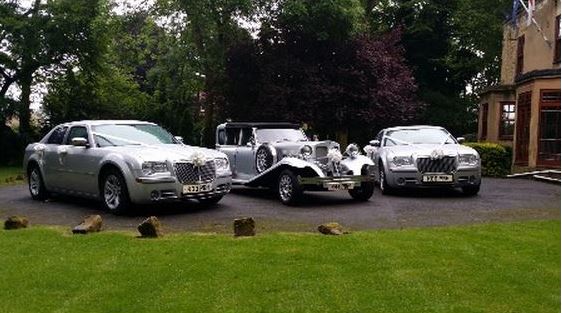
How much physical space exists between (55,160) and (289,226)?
524cm

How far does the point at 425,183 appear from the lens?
12.6 meters

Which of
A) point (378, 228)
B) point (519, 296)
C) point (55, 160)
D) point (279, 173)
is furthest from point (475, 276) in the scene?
point (55, 160)

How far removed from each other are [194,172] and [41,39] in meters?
20.9

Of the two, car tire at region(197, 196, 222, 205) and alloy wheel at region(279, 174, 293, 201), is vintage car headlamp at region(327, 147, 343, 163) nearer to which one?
alloy wheel at region(279, 174, 293, 201)

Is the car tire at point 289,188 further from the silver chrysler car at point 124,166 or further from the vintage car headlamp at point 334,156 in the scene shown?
the silver chrysler car at point 124,166

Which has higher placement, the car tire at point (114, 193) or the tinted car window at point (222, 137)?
the tinted car window at point (222, 137)

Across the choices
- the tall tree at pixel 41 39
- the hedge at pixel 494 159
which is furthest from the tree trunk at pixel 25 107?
the hedge at pixel 494 159

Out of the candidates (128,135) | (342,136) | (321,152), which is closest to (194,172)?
(128,135)

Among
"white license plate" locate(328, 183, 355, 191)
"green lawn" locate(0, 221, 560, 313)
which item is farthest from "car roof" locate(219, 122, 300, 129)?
"green lawn" locate(0, 221, 560, 313)

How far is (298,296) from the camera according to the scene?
522cm

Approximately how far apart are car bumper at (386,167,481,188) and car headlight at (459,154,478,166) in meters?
0.14

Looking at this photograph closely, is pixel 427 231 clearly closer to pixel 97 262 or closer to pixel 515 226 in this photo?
pixel 515 226

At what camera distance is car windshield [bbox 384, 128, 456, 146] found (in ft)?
45.6

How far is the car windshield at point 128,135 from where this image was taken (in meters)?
10.9
